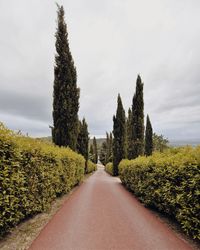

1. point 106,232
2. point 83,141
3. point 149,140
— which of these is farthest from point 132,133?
point 149,140

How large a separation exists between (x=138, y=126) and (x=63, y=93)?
899 centimetres

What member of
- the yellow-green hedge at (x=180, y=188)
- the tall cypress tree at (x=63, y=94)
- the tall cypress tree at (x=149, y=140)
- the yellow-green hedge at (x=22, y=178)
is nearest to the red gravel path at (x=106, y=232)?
the yellow-green hedge at (x=180, y=188)

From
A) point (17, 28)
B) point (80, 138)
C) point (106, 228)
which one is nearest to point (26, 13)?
point (17, 28)

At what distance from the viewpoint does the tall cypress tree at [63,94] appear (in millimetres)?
16094

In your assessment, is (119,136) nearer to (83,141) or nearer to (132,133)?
(83,141)

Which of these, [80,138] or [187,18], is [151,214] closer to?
[187,18]

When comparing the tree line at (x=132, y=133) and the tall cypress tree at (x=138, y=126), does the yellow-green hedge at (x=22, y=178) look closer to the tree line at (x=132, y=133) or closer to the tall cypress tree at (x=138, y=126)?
the tree line at (x=132, y=133)

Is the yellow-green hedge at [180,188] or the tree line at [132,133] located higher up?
the tree line at [132,133]

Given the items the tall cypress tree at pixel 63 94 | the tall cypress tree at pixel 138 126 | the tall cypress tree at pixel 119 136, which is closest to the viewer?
the tall cypress tree at pixel 63 94

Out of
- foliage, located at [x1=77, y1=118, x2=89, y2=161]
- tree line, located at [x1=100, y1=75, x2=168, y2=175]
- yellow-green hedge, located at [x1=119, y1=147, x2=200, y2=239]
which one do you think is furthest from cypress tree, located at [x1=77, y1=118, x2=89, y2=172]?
yellow-green hedge, located at [x1=119, y1=147, x2=200, y2=239]

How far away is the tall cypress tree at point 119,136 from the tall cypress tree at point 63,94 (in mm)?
11985

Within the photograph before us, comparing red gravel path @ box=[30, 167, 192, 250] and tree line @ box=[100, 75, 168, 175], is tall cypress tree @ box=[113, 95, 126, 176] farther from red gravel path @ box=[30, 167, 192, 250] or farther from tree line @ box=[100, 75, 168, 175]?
red gravel path @ box=[30, 167, 192, 250]

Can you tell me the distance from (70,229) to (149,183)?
12.7ft

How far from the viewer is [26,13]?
898cm
